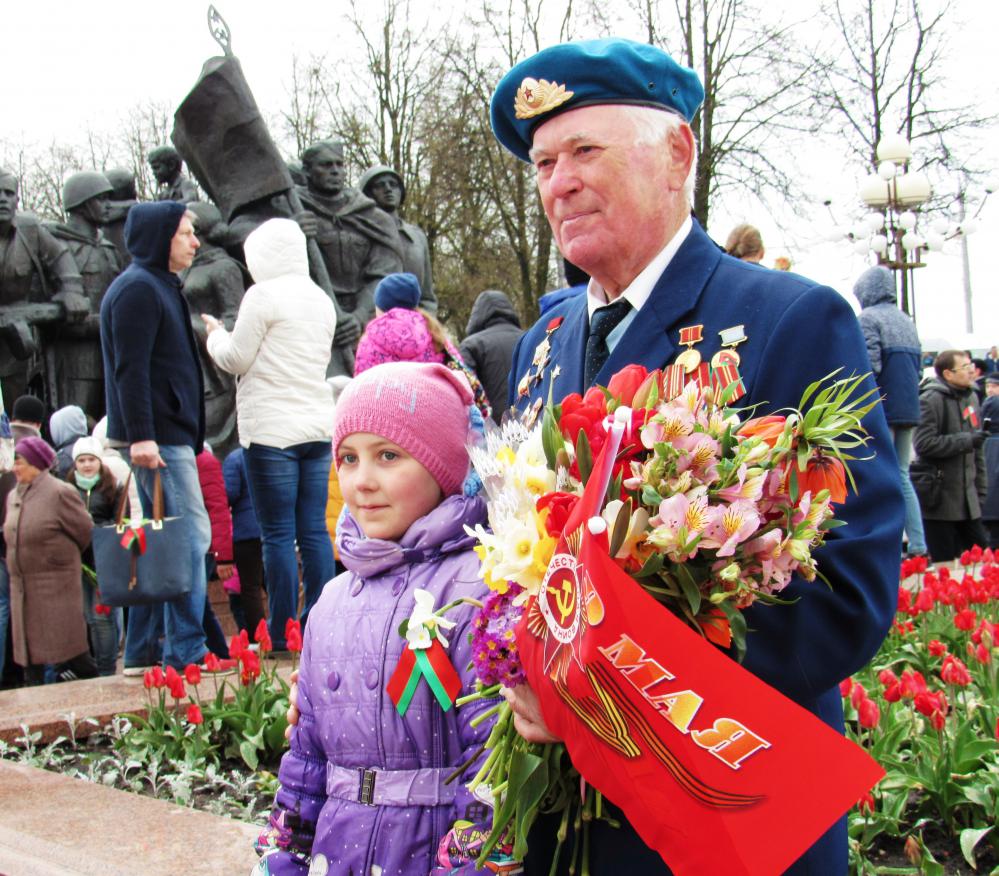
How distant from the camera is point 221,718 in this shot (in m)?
4.61

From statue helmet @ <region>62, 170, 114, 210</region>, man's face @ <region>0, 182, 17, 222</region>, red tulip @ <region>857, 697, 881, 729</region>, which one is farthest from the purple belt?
statue helmet @ <region>62, 170, 114, 210</region>

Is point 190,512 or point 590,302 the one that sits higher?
point 590,302

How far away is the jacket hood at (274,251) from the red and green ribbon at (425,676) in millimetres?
4146

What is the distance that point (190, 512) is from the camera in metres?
5.57

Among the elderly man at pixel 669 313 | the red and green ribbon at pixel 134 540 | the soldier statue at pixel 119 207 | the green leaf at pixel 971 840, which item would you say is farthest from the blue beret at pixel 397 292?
the soldier statue at pixel 119 207

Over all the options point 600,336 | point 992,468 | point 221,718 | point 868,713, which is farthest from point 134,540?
point 992,468

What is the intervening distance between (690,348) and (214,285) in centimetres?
1240

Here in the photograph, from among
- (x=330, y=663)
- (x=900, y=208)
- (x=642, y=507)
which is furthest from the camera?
(x=900, y=208)

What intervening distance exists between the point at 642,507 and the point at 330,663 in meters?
1.01

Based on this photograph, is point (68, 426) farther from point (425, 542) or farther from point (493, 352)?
point (425, 542)

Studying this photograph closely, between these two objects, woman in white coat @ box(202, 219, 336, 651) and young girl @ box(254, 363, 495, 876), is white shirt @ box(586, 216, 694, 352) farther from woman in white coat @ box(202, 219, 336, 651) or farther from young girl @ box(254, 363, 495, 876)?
woman in white coat @ box(202, 219, 336, 651)

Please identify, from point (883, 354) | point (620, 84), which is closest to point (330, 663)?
point (620, 84)

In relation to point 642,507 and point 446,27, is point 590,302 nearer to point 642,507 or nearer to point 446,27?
point 642,507

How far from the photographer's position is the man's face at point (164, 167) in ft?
52.1
